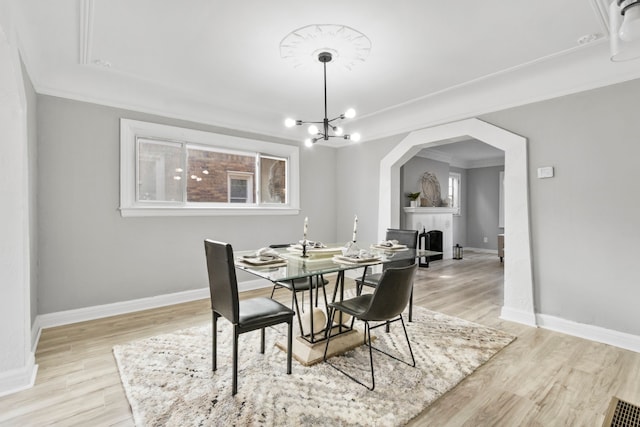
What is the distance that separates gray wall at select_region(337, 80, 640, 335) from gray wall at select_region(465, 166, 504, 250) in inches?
214

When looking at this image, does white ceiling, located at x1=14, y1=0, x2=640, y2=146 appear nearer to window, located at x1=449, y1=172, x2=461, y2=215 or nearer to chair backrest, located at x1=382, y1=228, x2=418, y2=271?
chair backrest, located at x1=382, y1=228, x2=418, y2=271

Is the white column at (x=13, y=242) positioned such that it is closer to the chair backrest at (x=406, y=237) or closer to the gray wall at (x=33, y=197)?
the gray wall at (x=33, y=197)

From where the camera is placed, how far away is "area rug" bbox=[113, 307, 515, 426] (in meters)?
1.79

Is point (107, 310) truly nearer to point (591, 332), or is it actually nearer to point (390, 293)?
point (390, 293)

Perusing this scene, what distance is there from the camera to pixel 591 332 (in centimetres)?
289

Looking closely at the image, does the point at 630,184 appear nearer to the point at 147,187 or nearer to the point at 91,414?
the point at 91,414

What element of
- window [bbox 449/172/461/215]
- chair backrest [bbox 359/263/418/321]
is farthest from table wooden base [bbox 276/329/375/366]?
window [bbox 449/172/461/215]

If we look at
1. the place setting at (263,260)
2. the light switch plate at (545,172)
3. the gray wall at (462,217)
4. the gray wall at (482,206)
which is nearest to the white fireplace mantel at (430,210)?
the gray wall at (462,217)

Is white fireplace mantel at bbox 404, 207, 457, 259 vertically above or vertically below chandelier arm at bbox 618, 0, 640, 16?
below

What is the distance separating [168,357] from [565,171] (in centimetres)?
391

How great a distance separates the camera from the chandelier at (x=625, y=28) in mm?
1403

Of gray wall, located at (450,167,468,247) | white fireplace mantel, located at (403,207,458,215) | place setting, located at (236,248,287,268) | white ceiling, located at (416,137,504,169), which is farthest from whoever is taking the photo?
gray wall, located at (450,167,468,247)

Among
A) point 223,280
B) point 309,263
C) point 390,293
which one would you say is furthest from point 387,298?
point 223,280

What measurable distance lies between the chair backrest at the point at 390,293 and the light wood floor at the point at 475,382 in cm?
60
